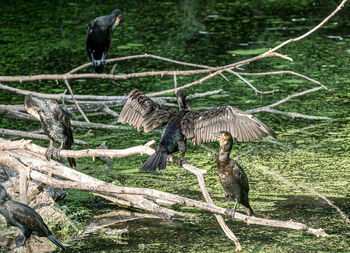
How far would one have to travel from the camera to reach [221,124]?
4289 millimetres

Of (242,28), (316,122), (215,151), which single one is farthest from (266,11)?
(215,151)

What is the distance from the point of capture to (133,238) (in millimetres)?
4195

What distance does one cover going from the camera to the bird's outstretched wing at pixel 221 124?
13.8 feet

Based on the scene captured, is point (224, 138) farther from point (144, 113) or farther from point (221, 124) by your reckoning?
point (144, 113)

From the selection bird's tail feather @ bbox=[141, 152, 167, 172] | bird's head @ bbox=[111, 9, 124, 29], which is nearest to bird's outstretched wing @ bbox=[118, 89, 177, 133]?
bird's tail feather @ bbox=[141, 152, 167, 172]

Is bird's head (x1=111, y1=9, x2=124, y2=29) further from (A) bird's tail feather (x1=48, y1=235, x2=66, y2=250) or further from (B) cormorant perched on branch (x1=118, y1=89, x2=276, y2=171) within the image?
(A) bird's tail feather (x1=48, y1=235, x2=66, y2=250)

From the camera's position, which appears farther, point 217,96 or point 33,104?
point 217,96

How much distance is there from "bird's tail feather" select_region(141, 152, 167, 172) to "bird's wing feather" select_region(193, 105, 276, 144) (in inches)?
13.1

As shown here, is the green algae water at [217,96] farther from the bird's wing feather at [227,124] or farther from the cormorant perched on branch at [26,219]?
the bird's wing feather at [227,124]

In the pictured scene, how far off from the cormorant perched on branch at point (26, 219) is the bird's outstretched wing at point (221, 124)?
1.14 meters

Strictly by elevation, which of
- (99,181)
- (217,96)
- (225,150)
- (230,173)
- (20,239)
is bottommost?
(20,239)

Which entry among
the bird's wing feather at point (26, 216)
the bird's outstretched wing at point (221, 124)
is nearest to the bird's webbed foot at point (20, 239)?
the bird's wing feather at point (26, 216)

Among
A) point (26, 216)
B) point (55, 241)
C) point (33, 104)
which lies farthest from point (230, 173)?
point (33, 104)

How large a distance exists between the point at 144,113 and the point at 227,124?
67 cm
